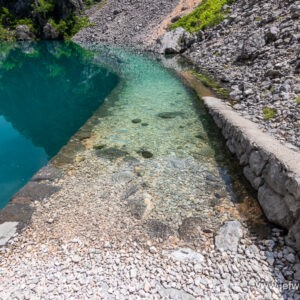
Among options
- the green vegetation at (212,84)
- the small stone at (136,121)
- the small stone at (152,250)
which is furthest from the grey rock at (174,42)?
the small stone at (152,250)

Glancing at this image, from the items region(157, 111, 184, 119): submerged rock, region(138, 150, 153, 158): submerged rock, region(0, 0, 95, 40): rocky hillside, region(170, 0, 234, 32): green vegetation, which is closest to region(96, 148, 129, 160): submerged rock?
region(138, 150, 153, 158): submerged rock

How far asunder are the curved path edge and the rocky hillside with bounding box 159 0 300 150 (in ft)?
3.57

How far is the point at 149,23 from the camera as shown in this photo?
47.3 m

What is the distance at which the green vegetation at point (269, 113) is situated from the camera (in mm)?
Result: 12869

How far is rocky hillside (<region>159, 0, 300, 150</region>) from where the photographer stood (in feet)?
42.7

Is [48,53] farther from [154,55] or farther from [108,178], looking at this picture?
[108,178]

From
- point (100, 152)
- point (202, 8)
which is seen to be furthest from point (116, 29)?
point (100, 152)

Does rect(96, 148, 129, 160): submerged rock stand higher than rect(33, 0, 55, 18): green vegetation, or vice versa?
rect(33, 0, 55, 18): green vegetation

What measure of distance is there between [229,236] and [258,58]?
16.5m

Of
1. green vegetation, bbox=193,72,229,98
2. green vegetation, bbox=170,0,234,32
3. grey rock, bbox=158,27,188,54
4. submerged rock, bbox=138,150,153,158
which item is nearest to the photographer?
submerged rock, bbox=138,150,153,158

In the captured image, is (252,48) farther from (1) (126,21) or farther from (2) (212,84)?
(1) (126,21)

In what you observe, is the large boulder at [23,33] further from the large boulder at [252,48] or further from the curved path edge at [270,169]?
the curved path edge at [270,169]

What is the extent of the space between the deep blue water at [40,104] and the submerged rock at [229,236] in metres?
7.84

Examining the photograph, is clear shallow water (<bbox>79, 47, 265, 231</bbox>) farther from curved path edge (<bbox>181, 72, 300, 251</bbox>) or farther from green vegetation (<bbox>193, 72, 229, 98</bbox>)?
green vegetation (<bbox>193, 72, 229, 98</bbox>)
